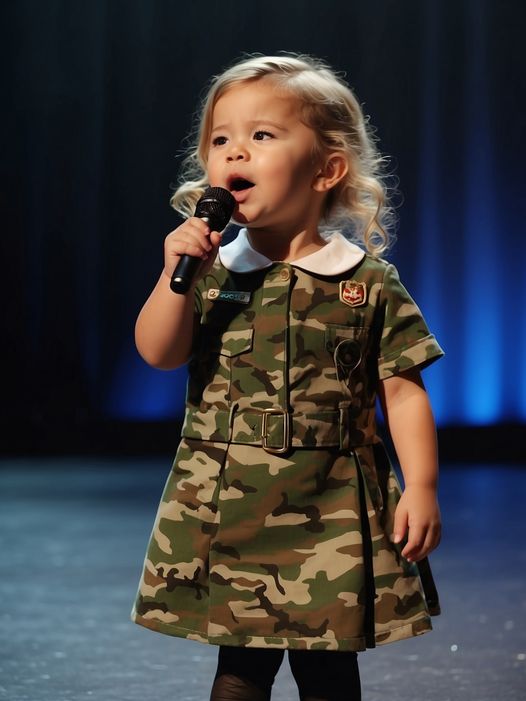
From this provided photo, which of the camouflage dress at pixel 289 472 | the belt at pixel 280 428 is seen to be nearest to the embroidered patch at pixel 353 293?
the camouflage dress at pixel 289 472

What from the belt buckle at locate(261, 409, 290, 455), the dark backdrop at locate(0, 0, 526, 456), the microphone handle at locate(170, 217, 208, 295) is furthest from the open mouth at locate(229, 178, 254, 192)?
the dark backdrop at locate(0, 0, 526, 456)

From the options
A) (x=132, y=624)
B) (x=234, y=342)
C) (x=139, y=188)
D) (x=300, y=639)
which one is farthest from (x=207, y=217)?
(x=139, y=188)

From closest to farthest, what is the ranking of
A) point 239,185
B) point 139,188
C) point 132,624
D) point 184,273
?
1. point 184,273
2. point 239,185
3. point 132,624
4. point 139,188

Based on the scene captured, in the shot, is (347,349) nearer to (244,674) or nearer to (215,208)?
(215,208)

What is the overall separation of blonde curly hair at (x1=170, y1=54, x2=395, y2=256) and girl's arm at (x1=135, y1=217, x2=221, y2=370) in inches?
6.5

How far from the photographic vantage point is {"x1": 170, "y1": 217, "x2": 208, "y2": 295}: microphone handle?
1.01 m

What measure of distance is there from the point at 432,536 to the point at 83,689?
673mm

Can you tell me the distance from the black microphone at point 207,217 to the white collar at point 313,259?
77 mm

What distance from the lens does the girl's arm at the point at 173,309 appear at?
1.04m

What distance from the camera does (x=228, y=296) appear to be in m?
1.14

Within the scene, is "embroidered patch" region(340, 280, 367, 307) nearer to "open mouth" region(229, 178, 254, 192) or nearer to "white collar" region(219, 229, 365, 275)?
"white collar" region(219, 229, 365, 275)

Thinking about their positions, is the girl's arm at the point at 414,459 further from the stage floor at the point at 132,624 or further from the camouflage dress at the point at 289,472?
the stage floor at the point at 132,624

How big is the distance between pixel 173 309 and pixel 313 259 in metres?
0.15

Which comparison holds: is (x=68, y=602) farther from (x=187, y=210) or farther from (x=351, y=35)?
(x=351, y=35)
